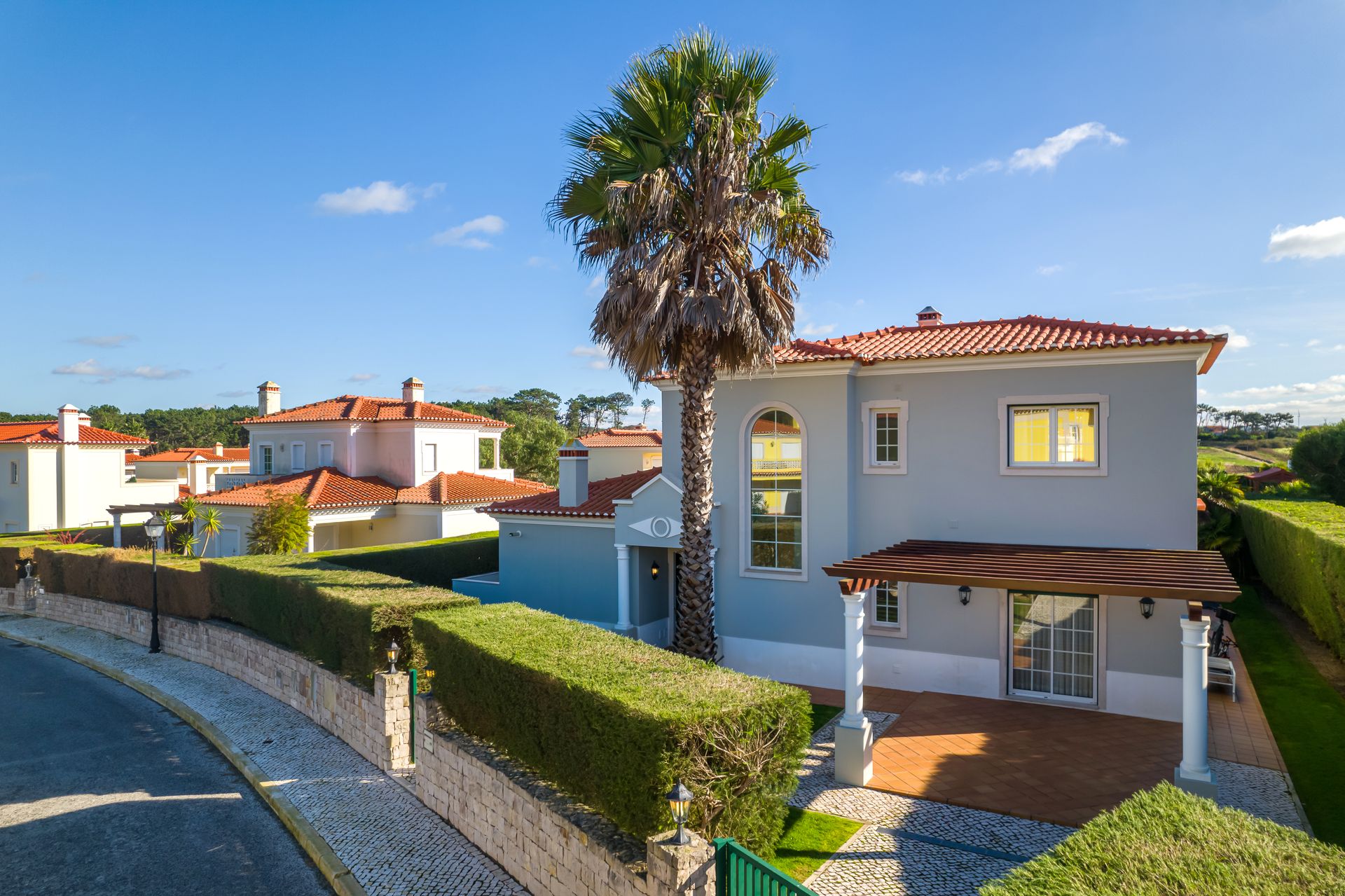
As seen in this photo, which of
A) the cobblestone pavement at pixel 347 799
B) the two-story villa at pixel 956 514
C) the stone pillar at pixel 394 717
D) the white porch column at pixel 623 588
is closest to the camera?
the cobblestone pavement at pixel 347 799

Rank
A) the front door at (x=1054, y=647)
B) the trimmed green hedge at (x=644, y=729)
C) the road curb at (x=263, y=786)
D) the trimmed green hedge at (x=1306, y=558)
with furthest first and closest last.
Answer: the trimmed green hedge at (x=1306, y=558)
the front door at (x=1054, y=647)
the road curb at (x=263, y=786)
the trimmed green hedge at (x=644, y=729)

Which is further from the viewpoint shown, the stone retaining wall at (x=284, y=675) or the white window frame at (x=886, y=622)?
the white window frame at (x=886, y=622)

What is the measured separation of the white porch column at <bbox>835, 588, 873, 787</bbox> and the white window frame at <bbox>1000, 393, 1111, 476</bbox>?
17.3ft

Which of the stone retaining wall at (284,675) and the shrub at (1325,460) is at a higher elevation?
the shrub at (1325,460)

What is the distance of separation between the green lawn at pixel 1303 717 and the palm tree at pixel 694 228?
8784mm

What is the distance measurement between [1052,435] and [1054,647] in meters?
4.13

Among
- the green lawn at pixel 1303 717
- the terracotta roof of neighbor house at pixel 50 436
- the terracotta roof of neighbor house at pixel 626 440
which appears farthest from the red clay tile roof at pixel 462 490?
the green lawn at pixel 1303 717

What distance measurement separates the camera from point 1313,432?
106ft

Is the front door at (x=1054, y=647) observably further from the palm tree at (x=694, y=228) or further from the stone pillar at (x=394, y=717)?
the stone pillar at (x=394, y=717)

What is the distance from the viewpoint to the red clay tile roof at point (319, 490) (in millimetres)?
32719

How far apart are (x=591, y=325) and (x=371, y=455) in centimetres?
2828

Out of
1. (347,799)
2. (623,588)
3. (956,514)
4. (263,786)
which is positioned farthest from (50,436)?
(956,514)

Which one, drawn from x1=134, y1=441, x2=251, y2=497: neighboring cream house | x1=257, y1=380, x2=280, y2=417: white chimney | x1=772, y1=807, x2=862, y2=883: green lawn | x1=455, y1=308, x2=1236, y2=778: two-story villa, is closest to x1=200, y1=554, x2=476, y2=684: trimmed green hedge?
x1=455, y1=308, x2=1236, y2=778: two-story villa

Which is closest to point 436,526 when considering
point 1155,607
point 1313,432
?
point 1155,607
